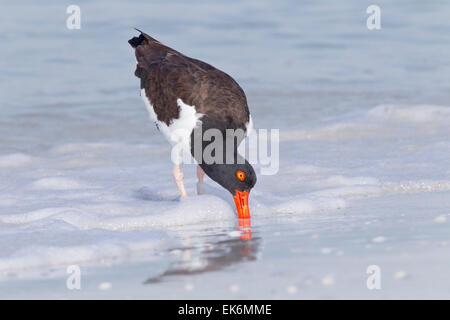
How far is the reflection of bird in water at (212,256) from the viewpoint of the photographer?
556 centimetres

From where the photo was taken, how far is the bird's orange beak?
745 cm

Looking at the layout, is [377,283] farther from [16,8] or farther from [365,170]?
[16,8]

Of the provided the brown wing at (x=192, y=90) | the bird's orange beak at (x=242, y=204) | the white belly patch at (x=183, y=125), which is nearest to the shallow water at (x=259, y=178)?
the bird's orange beak at (x=242, y=204)

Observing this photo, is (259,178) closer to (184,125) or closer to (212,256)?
(184,125)

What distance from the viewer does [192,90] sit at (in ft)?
27.7

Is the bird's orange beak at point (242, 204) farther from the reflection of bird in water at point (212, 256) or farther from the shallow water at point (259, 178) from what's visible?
the reflection of bird in water at point (212, 256)

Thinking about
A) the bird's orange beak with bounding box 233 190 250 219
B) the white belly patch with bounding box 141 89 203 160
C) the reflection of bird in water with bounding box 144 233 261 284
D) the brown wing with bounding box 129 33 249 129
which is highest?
the brown wing with bounding box 129 33 249 129

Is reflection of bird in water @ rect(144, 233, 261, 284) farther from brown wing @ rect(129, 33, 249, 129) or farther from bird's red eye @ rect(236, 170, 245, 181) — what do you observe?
brown wing @ rect(129, 33, 249, 129)

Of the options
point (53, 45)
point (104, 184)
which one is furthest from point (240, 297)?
point (53, 45)

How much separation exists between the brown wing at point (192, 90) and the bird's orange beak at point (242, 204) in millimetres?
824

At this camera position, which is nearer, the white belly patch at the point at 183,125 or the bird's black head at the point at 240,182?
the bird's black head at the point at 240,182

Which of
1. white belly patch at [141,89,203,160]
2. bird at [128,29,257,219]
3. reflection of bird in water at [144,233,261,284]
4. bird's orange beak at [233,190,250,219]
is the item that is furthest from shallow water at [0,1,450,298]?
white belly patch at [141,89,203,160]

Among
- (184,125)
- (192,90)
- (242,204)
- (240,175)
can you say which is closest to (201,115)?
(184,125)

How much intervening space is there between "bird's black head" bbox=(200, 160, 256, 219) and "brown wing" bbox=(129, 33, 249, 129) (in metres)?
0.63
